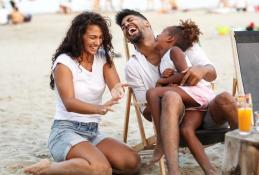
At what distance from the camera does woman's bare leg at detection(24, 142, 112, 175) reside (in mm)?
4168

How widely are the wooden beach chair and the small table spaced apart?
1.18 meters

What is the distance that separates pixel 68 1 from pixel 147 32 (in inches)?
1036

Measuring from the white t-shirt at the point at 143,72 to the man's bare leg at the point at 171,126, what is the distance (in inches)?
19.6

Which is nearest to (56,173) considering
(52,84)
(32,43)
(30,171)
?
(30,171)

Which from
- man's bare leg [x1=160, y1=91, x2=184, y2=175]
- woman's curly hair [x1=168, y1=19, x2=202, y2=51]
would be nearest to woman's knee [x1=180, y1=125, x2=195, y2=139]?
man's bare leg [x1=160, y1=91, x2=184, y2=175]

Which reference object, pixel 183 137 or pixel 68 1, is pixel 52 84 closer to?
pixel 183 137

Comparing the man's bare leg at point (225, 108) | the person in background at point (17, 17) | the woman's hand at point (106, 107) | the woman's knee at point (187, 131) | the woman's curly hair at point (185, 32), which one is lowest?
the woman's knee at point (187, 131)

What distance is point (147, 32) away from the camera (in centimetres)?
490

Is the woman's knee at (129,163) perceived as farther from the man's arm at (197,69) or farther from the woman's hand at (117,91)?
the man's arm at (197,69)

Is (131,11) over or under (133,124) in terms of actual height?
over

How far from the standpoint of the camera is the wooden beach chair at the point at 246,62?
16.2 ft

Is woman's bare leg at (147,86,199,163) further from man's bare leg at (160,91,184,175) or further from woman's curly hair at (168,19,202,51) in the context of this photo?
woman's curly hair at (168,19,202,51)

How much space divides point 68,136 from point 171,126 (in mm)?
787

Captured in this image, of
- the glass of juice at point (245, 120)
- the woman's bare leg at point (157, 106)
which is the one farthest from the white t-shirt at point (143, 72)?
the glass of juice at point (245, 120)
